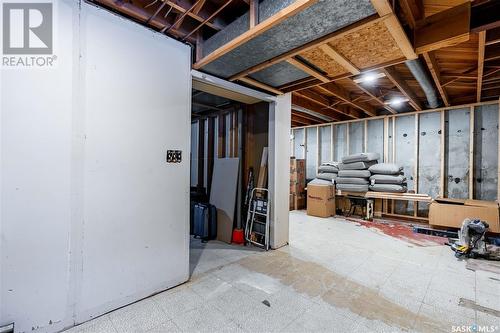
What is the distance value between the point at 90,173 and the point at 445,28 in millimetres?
3328

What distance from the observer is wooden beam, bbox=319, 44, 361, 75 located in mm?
2193

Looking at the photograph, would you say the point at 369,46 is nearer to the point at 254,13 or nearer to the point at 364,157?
the point at 254,13

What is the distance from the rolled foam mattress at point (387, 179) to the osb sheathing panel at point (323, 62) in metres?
3.54

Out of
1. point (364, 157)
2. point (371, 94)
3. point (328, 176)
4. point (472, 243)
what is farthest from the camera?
point (328, 176)

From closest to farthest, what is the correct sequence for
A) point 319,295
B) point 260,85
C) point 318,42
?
point 318,42, point 319,295, point 260,85

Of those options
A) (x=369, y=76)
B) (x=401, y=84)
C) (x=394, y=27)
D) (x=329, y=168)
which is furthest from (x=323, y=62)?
(x=329, y=168)

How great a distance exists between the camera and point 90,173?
6.34 ft

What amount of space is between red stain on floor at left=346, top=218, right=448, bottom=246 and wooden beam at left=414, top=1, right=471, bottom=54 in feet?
10.2

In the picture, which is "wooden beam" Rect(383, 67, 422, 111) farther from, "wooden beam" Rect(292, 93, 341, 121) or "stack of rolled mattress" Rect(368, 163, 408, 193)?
"wooden beam" Rect(292, 93, 341, 121)

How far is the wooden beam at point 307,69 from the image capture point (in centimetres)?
248

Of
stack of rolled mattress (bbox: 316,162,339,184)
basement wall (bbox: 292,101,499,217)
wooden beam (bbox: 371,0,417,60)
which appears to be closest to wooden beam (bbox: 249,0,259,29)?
wooden beam (bbox: 371,0,417,60)

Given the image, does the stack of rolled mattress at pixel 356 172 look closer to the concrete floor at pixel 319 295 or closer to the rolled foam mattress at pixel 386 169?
the rolled foam mattress at pixel 386 169

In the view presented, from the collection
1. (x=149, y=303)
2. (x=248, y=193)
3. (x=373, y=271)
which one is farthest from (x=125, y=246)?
(x=373, y=271)

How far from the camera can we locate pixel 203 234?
4016 millimetres
